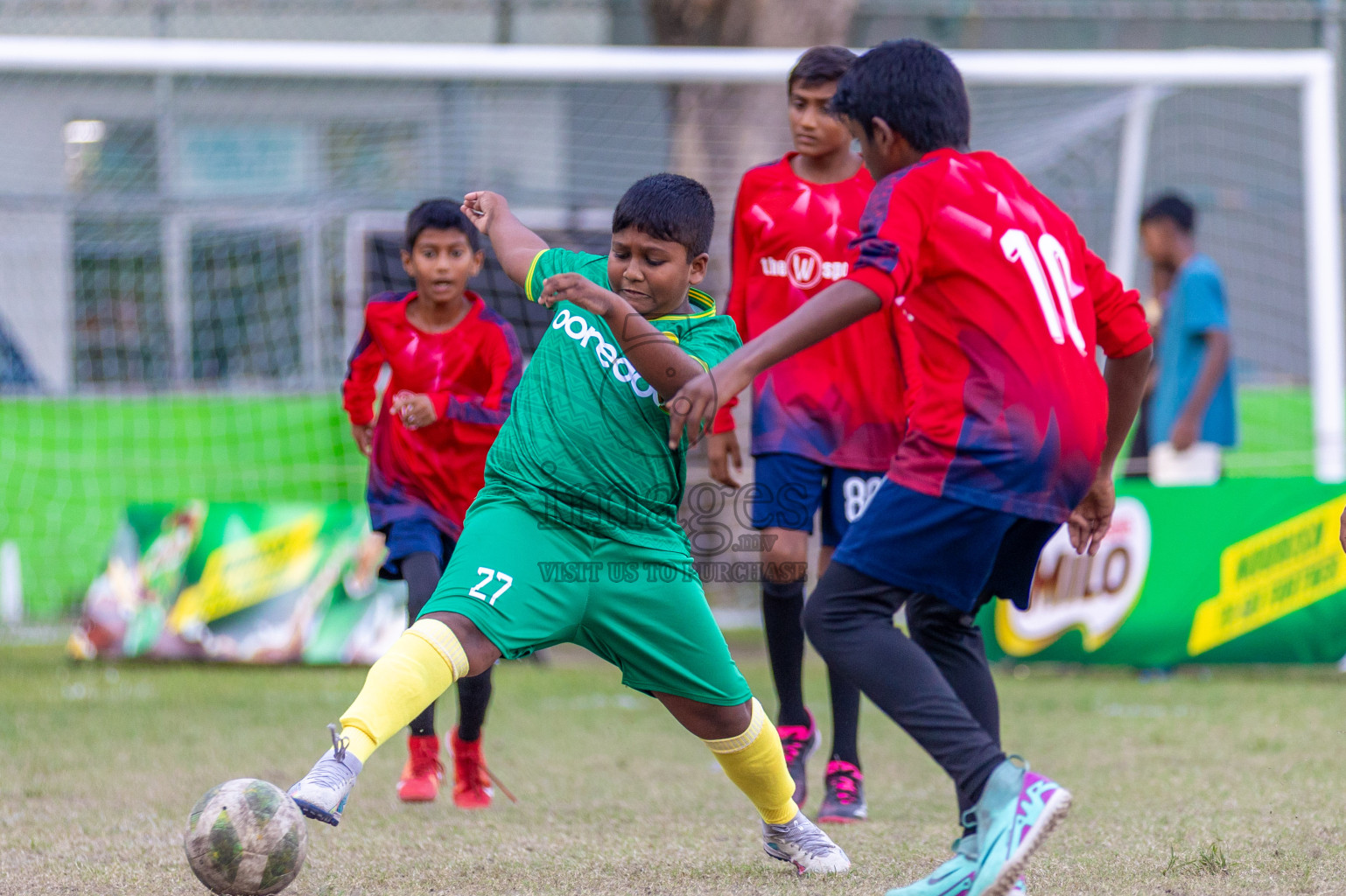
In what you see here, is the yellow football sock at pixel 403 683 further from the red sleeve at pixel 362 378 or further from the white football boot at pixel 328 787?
the red sleeve at pixel 362 378

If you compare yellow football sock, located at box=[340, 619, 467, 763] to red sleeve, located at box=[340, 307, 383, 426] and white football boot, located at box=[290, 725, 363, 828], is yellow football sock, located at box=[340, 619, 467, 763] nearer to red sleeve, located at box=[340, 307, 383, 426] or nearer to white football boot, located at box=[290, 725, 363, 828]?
white football boot, located at box=[290, 725, 363, 828]

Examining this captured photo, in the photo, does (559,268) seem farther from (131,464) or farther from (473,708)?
(131,464)

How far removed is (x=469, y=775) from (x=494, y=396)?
3.90 feet

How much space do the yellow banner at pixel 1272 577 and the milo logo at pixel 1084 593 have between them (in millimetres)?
375

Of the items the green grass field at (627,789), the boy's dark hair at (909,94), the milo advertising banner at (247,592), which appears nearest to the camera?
the boy's dark hair at (909,94)

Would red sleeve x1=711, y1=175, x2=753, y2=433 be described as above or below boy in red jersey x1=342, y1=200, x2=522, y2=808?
above

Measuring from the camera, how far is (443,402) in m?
4.55

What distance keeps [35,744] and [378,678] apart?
318 cm

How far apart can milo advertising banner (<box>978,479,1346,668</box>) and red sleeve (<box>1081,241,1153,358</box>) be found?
4.44 metres

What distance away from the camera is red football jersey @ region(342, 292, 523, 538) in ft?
15.1

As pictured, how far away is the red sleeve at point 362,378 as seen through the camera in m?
4.78

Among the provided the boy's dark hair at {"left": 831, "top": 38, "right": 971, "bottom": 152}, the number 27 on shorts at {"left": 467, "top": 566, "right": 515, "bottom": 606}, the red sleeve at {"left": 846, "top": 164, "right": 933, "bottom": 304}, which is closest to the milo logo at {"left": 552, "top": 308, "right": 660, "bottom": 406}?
the number 27 on shorts at {"left": 467, "top": 566, "right": 515, "bottom": 606}

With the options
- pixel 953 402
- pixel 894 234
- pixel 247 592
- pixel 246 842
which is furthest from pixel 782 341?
pixel 247 592

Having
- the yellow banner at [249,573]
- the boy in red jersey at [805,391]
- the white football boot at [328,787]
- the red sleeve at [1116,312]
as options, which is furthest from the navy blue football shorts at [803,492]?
the yellow banner at [249,573]
